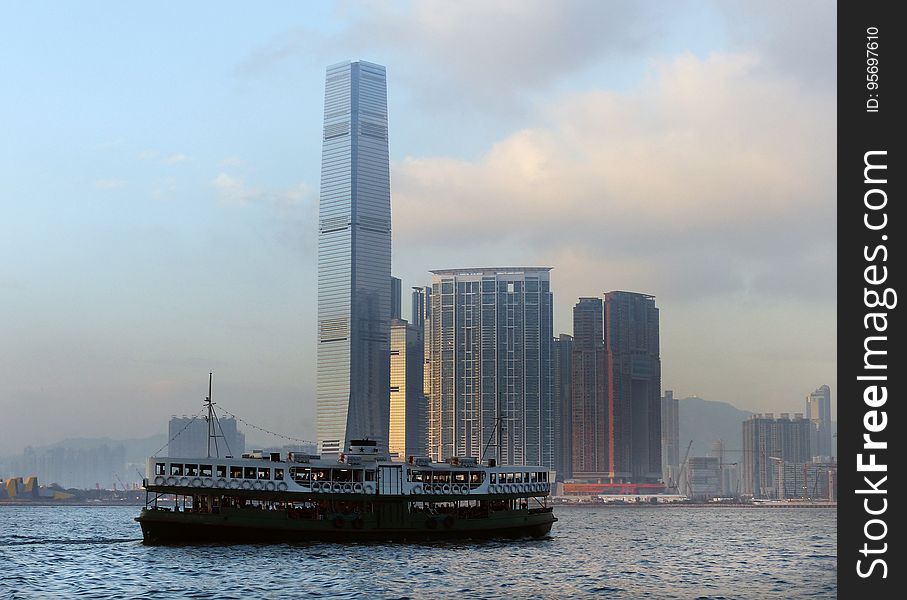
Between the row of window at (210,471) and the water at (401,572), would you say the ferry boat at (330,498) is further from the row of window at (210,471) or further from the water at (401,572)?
the water at (401,572)

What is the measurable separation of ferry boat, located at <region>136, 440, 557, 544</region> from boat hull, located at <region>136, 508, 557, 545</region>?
0.08m

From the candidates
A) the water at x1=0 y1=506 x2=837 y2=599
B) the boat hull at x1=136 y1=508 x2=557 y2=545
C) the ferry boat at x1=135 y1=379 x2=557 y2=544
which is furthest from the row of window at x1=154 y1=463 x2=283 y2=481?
the water at x1=0 y1=506 x2=837 y2=599

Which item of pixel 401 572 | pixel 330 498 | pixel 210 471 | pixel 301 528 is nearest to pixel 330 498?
pixel 330 498

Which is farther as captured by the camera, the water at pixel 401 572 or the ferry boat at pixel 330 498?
the ferry boat at pixel 330 498

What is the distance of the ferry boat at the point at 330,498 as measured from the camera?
88.6 metres

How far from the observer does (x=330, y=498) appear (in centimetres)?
9250

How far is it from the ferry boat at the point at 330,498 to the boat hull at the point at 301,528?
79 mm

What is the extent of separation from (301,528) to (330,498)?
3.55 meters

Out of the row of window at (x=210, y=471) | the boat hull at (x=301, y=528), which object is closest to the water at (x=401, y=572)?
the boat hull at (x=301, y=528)

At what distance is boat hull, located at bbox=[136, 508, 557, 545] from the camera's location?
288 ft

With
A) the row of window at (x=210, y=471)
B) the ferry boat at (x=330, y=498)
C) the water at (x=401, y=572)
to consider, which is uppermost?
the row of window at (x=210, y=471)

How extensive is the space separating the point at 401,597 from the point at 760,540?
272ft
